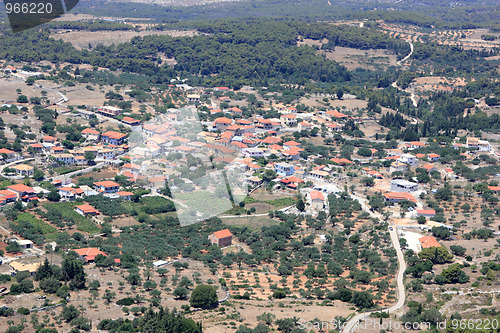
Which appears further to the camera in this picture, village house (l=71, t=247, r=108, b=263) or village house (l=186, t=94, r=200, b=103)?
village house (l=186, t=94, r=200, b=103)

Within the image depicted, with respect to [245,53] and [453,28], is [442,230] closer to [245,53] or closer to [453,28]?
[245,53]

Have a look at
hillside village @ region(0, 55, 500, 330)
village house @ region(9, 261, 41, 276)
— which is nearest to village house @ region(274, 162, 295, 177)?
hillside village @ region(0, 55, 500, 330)

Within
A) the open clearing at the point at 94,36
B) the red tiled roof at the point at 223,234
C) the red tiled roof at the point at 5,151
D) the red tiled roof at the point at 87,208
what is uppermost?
the open clearing at the point at 94,36

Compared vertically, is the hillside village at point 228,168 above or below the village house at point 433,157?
above

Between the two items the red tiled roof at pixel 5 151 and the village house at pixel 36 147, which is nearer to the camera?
the red tiled roof at pixel 5 151

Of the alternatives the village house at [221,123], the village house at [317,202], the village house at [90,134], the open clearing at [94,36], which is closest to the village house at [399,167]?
the village house at [317,202]

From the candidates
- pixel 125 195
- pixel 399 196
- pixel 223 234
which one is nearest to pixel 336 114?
pixel 399 196

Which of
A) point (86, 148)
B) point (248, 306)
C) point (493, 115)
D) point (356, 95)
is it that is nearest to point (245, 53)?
point (356, 95)

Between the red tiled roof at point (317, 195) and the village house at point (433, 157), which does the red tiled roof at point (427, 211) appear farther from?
the village house at point (433, 157)

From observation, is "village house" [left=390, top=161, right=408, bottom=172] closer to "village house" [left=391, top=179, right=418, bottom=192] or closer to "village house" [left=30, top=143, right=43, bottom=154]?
"village house" [left=391, top=179, right=418, bottom=192]
